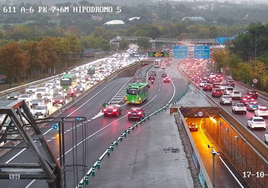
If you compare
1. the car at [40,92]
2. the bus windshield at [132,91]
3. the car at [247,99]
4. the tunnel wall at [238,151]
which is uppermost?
the bus windshield at [132,91]

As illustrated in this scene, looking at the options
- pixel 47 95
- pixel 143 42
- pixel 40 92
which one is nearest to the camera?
pixel 47 95

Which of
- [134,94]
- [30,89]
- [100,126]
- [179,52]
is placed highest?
[179,52]

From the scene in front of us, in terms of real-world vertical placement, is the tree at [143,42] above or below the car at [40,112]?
above

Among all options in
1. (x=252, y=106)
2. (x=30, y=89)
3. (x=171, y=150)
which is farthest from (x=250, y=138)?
(x=30, y=89)

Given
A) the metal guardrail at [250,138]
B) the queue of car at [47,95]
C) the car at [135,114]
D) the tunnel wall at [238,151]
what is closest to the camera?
the tunnel wall at [238,151]

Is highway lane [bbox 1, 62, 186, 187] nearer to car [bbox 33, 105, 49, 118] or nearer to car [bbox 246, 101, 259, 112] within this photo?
car [bbox 33, 105, 49, 118]

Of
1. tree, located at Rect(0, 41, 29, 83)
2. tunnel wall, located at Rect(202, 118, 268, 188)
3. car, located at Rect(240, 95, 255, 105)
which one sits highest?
tree, located at Rect(0, 41, 29, 83)

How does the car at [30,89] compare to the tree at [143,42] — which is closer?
the car at [30,89]

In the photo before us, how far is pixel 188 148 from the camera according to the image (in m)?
31.2

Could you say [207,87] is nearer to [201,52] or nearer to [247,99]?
[201,52]

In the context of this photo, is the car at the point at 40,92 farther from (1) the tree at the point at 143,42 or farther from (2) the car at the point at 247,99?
(1) the tree at the point at 143,42

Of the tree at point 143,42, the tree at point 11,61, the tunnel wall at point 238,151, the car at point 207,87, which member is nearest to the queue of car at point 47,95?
the tree at point 11,61

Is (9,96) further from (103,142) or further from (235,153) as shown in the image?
(235,153)

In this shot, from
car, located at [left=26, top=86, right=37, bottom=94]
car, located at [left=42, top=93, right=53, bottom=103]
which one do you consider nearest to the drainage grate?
car, located at [left=42, top=93, right=53, bottom=103]
